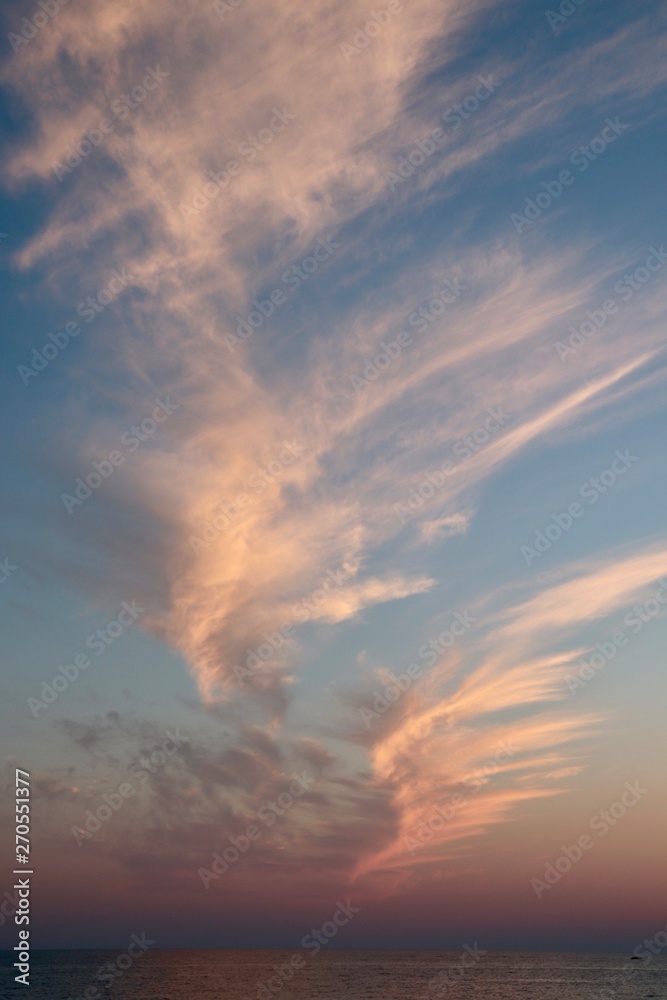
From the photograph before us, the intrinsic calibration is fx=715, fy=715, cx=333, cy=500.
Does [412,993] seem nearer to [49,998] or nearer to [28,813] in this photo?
[49,998]

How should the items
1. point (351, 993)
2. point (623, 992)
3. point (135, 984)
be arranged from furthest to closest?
point (135, 984), point (623, 992), point (351, 993)

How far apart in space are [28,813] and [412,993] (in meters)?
137

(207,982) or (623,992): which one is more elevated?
(207,982)

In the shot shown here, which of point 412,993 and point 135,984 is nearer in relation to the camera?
point 412,993

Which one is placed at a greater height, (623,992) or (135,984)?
(135,984)

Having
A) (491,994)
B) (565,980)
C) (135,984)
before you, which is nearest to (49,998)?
(135,984)

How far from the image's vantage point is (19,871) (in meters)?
38.2

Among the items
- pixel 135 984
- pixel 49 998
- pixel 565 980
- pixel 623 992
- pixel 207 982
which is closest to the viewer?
pixel 49 998

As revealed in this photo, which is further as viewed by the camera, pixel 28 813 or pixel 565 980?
pixel 565 980

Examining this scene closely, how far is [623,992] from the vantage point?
5846 inches

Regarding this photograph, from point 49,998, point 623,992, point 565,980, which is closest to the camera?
point 49,998

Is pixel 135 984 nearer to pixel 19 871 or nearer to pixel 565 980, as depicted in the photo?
pixel 565 980

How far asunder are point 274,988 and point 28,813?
140m

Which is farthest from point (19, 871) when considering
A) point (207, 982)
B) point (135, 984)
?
point (207, 982)
